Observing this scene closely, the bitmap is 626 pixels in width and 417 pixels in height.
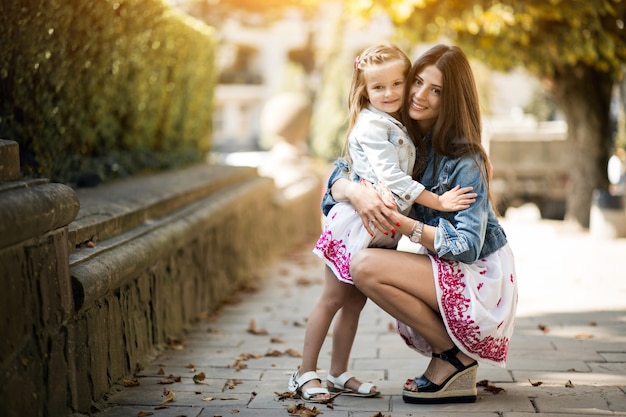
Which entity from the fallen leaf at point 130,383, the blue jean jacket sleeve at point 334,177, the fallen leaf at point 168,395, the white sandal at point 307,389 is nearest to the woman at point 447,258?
the blue jean jacket sleeve at point 334,177

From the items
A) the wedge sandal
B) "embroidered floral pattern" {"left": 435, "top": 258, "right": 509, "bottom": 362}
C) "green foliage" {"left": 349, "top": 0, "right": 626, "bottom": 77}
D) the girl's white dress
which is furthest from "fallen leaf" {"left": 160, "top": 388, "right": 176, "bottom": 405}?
"green foliage" {"left": 349, "top": 0, "right": 626, "bottom": 77}

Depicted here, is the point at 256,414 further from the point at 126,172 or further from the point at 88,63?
the point at 126,172

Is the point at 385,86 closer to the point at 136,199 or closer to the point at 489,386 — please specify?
the point at 489,386

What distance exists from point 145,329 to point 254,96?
44.9 meters

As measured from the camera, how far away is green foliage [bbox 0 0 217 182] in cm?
Result: 470

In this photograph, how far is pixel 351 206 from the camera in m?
3.60

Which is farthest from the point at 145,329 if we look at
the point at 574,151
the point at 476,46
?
the point at 574,151

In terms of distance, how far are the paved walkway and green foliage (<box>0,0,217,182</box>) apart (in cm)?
161

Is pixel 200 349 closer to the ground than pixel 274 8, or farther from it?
closer to the ground

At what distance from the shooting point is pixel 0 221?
258 cm

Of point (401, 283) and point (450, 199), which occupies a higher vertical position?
point (450, 199)

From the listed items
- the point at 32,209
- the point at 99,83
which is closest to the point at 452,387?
the point at 32,209

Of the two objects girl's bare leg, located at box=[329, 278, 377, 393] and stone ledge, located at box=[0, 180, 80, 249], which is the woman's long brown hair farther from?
stone ledge, located at box=[0, 180, 80, 249]

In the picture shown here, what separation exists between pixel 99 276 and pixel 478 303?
1.69 m
